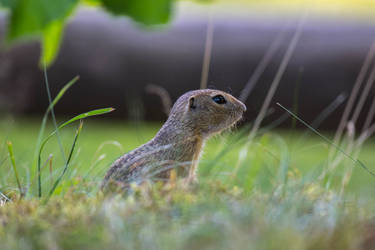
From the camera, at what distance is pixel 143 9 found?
2678 millimetres

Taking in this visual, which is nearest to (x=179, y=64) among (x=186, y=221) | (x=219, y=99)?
(x=219, y=99)

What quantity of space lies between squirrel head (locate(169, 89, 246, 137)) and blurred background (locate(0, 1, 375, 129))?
7.88 ft

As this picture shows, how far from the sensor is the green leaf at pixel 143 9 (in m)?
2.66

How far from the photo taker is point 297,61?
19.3ft

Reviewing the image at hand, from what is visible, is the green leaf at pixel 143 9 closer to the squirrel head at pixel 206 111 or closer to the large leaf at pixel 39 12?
the large leaf at pixel 39 12

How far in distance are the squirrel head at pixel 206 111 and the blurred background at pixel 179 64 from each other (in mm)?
2402

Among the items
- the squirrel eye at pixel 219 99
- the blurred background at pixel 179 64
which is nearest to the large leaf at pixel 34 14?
the squirrel eye at pixel 219 99

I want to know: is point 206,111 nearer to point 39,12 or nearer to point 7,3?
point 39,12

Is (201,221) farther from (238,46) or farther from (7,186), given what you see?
(238,46)

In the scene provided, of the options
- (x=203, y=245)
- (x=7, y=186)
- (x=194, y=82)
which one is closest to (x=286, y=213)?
(x=203, y=245)

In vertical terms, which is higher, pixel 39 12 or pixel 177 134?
pixel 39 12

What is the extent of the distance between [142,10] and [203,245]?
1313mm

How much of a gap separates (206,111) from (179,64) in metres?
2.71

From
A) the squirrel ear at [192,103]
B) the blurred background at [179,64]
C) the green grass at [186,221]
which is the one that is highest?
the green grass at [186,221]
